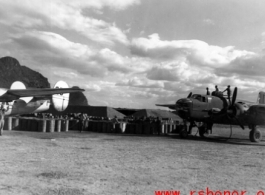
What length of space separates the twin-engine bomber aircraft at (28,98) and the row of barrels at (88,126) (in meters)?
1.26

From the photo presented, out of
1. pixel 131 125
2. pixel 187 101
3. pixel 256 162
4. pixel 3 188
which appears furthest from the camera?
pixel 131 125

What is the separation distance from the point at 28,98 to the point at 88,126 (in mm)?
5950

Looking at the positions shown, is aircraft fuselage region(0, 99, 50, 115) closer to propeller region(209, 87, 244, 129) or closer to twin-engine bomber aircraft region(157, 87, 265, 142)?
twin-engine bomber aircraft region(157, 87, 265, 142)

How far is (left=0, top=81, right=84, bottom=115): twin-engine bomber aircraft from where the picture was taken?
62.1 feet

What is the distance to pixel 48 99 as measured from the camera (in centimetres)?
2428

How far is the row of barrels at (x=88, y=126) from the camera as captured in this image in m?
20.1

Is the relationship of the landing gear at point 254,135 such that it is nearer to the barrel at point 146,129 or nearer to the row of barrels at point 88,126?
the row of barrels at point 88,126

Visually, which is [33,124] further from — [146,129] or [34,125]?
[146,129]

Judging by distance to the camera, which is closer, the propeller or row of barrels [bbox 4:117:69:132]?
the propeller

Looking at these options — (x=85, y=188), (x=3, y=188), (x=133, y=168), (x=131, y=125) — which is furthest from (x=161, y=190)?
(x=131, y=125)

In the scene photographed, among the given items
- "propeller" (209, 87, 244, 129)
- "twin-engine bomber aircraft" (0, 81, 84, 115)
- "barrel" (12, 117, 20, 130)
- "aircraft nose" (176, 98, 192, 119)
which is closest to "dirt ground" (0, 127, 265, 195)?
"aircraft nose" (176, 98, 192, 119)

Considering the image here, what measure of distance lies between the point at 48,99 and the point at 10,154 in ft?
50.6

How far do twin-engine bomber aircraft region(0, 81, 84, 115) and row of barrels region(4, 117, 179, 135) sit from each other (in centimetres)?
126

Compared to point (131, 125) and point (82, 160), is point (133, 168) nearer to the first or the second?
point (82, 160)
